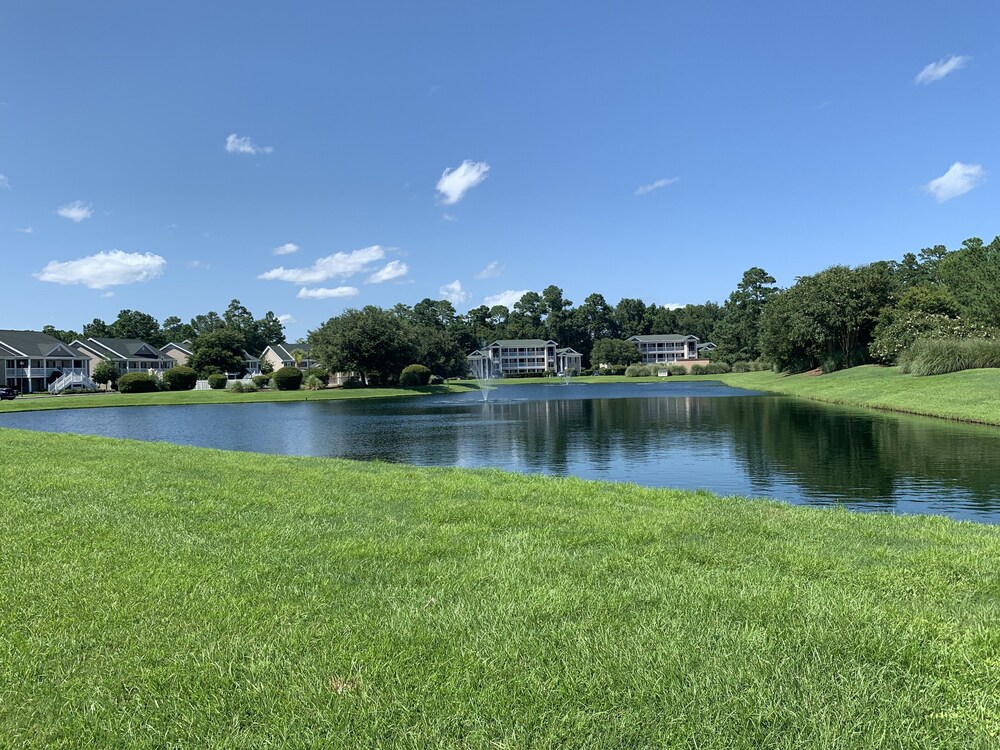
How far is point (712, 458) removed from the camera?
17969 millimetres

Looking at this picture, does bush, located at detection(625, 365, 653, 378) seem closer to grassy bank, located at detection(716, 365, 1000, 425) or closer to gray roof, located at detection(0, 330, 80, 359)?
grassy bank, located at detection(716, 365, 1000, 425)

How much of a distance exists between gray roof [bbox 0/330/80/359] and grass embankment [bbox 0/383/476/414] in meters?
19.2

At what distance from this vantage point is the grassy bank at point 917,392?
2728 cm

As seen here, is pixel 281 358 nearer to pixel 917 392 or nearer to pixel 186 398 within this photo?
pixel 186 398

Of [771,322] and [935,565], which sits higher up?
[771,322]

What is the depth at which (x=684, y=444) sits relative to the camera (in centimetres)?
2116

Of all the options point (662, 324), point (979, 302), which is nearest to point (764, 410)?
point (979, 302)

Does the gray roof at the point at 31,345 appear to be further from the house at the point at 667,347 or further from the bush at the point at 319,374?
the house at the point at 667,347

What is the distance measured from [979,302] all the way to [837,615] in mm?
52019

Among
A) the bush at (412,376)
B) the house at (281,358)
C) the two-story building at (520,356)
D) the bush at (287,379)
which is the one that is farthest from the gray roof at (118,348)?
the two-story building at (520,356)

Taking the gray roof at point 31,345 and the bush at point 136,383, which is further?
the gray roof at point 31,345

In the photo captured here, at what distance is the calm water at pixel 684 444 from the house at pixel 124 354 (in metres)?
51.7

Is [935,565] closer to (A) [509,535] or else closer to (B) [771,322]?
(A) [509,535]

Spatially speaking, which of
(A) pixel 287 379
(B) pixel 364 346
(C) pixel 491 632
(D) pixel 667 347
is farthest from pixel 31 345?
(D) pixel 667 347
